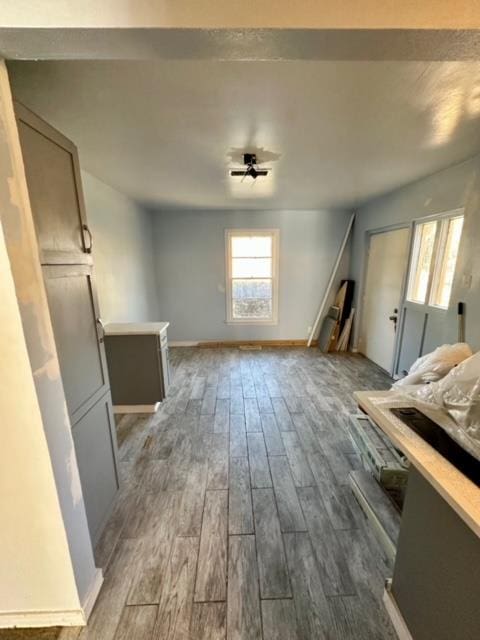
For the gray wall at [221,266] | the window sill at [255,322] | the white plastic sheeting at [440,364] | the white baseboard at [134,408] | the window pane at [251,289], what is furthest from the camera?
the window sill at [255,322]

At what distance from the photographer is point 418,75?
4.08 feet

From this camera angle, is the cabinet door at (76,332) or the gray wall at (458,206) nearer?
the cabinet door at (76,332)

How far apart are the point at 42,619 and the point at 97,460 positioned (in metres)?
0.63

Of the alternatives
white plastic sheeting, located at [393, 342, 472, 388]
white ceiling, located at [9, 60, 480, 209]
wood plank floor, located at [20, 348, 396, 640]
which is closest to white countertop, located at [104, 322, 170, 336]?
wood plank floor, located at [20, 348, 396, 640]

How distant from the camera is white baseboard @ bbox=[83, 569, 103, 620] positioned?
1.18m

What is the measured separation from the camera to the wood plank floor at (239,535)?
1.17 meters

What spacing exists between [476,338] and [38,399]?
10.0 feet

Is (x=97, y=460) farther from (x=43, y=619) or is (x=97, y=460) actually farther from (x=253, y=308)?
(x=253, y=308)

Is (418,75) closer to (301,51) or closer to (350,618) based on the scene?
(301,51)

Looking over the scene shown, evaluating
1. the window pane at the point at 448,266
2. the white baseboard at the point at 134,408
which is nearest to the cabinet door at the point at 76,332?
the white baseboard at the point at 134,408

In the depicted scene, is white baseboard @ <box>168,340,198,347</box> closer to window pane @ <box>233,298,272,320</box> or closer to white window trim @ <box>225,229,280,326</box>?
white window trim @ <box>225,229,280,326</box>

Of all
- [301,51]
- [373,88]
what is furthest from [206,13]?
[373,88]

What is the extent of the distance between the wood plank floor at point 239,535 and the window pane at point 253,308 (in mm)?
2328

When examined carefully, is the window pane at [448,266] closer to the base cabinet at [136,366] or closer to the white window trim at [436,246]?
the white window trim at [436,246]
